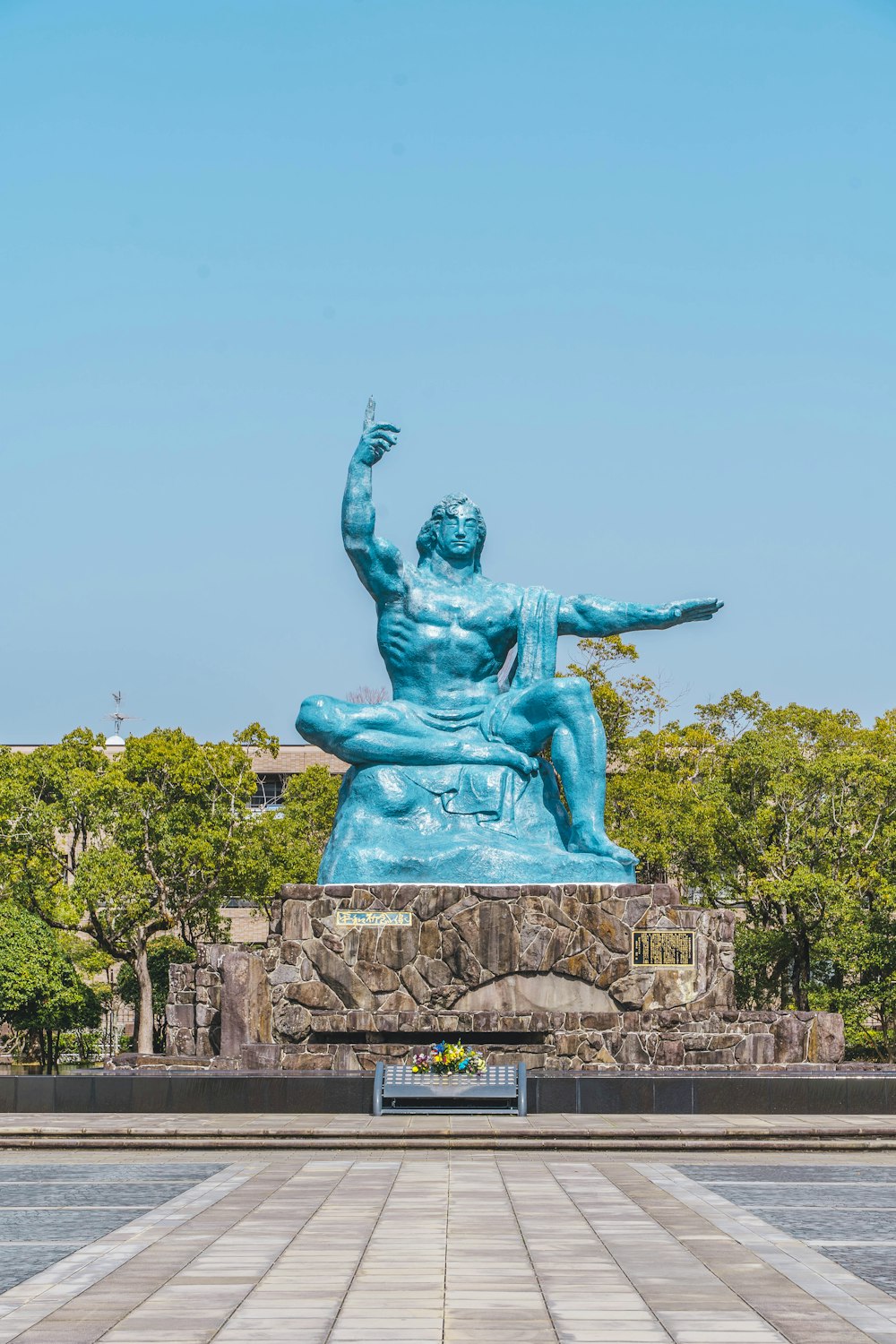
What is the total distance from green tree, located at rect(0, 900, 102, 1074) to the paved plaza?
728 inches

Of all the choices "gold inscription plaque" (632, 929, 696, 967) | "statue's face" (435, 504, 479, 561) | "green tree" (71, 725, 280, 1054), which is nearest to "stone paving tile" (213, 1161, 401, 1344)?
"gold inscription plaque" (632, 929, 696, 967)

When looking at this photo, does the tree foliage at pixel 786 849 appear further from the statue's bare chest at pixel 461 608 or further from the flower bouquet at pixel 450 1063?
the flower bouquet at pixel 450 1063

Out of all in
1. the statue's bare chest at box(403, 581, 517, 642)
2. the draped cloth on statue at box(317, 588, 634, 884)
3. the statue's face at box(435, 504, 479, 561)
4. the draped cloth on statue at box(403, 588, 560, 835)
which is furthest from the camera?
the statue's face at box(435, 504, 479, 561)

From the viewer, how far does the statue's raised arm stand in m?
17.2

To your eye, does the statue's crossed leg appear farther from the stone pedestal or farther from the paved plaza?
the paved plaza

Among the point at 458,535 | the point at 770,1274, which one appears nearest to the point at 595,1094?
the point at 770,1274

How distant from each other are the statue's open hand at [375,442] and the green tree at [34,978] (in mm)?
14322

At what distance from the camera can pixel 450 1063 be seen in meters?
13.1

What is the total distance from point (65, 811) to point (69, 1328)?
26.5 m

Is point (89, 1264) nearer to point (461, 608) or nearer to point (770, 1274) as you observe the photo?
point (770, 1274)

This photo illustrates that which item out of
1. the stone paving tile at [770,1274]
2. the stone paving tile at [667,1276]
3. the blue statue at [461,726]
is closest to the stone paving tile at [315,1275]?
the stone paving tile at [667,1276]

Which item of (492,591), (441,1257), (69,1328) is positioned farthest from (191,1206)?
(492,591)

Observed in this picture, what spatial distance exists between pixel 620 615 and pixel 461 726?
2.12 metres

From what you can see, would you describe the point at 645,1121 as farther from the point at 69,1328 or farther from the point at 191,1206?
the point at 69,1328
